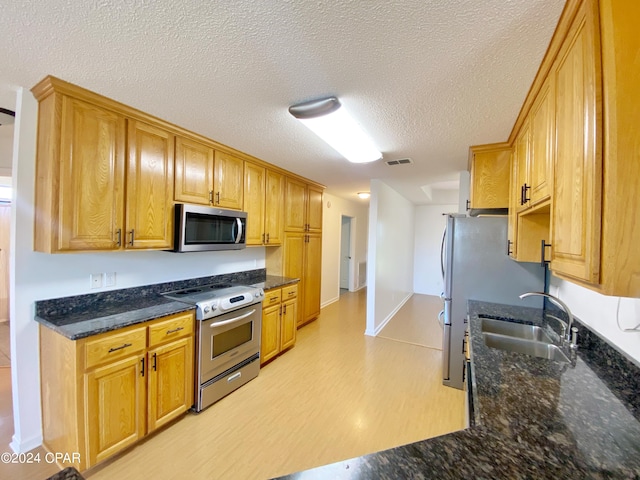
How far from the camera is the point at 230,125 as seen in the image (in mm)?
2170

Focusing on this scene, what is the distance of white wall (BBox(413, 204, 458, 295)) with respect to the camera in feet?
21.9

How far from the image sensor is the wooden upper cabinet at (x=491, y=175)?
2.43m

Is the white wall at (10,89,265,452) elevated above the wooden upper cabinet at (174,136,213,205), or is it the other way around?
the wooden upper cabinet at (174,136,213,205)

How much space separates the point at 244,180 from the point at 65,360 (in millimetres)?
2065

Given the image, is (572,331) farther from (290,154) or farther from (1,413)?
(1,413)

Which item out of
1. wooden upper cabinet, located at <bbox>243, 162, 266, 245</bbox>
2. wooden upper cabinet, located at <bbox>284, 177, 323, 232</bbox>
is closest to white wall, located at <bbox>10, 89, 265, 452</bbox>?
wooden upper cabinet, located at <bbox>243, 162, 266, 245</bbox>

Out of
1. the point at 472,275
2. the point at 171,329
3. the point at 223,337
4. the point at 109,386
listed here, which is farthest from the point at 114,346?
the point at 472,275

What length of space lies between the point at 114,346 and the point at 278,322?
68.3 inches

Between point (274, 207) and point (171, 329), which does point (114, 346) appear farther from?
point (274, 207)

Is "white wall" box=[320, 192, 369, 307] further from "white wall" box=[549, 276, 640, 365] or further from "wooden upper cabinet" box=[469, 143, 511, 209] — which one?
"white wall" box=[549, 276, 640, 365]

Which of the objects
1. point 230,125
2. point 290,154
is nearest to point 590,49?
point 230,125

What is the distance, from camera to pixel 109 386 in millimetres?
1656

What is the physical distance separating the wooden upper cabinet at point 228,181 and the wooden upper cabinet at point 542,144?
2.50 m

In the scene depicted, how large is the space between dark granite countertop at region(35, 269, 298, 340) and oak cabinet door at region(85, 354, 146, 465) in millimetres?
253
